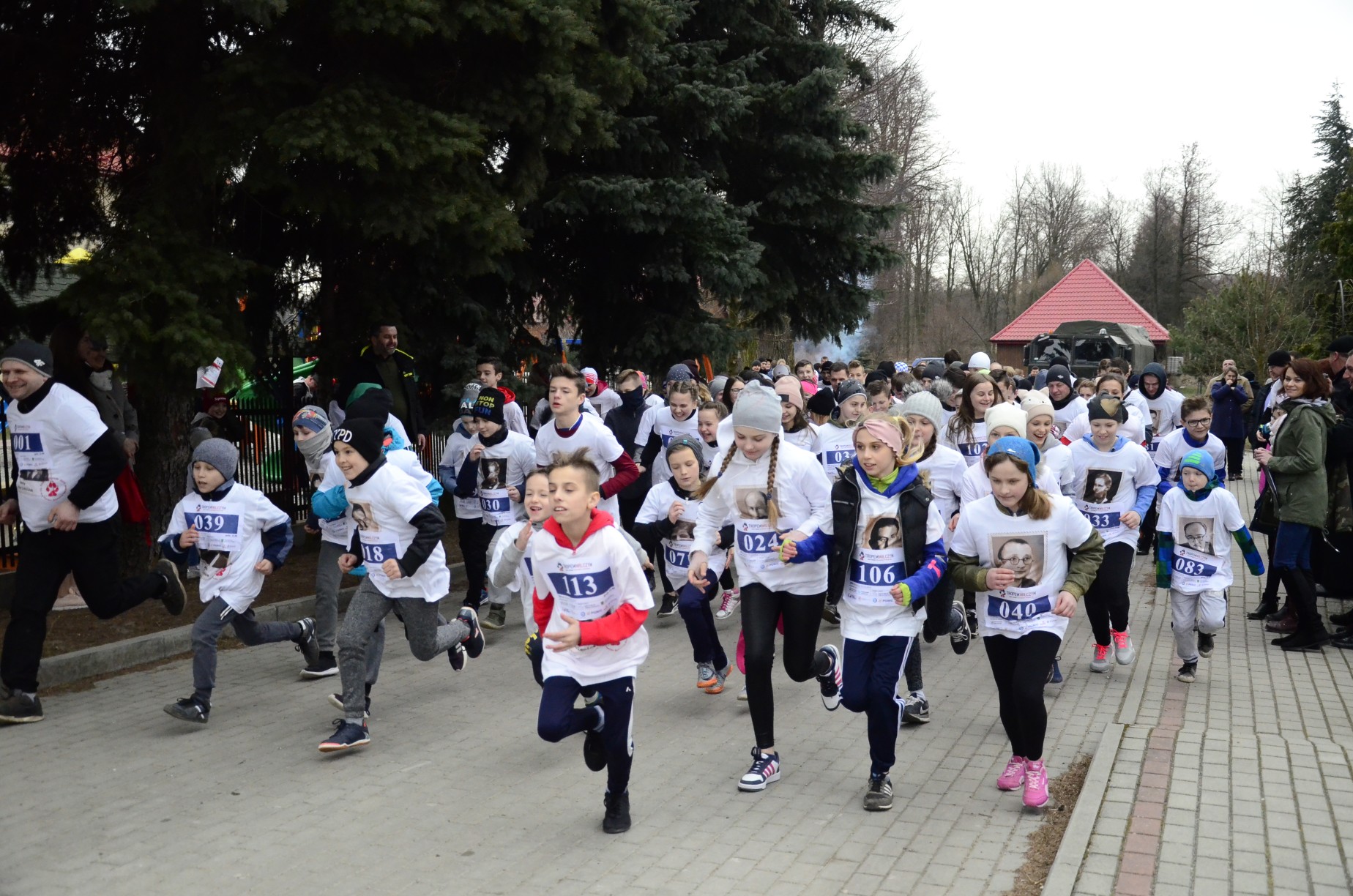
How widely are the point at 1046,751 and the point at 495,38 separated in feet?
23.5

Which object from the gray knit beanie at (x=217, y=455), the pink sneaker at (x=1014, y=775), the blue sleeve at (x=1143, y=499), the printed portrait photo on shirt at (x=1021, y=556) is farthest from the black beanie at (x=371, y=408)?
the blue sleeve at (x=1143, y=499)

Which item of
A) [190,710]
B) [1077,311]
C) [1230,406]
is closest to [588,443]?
[190,710]

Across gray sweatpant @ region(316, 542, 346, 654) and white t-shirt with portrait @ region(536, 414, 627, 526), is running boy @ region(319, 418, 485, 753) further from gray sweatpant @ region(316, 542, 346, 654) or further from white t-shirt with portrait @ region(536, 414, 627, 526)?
white t-shirt with portrait @ region(536, 414, 627, 526)

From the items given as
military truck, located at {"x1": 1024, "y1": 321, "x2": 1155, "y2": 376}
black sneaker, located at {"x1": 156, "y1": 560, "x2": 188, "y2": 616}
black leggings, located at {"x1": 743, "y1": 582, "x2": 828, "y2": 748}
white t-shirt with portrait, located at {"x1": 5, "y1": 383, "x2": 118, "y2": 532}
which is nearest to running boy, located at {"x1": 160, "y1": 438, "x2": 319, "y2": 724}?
black sneaker, located at {"x1": 156, "y1": 560, "x2": 188, "y2": 616}

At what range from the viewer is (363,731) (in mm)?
6633

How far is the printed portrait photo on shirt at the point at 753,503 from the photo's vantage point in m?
6.20

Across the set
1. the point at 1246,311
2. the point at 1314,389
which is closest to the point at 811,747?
the point at 1314,389

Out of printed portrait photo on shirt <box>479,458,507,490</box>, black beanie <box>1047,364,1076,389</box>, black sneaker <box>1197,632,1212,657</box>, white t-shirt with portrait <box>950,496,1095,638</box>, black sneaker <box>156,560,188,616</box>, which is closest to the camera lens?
white t-shirt with portrait <box>950,496,1095,638</box>

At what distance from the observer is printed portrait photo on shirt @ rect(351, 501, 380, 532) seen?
681 centimetres

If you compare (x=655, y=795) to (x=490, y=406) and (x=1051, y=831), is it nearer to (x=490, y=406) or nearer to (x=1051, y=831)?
(x=1051, y=831)

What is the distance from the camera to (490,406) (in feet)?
30.6

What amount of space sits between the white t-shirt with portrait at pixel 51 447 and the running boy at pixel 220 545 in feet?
1.98

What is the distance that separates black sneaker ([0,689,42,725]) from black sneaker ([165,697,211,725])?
0.87 m

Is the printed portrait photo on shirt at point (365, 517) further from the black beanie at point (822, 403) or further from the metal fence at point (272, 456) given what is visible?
the metal fence at point (272, 456)
